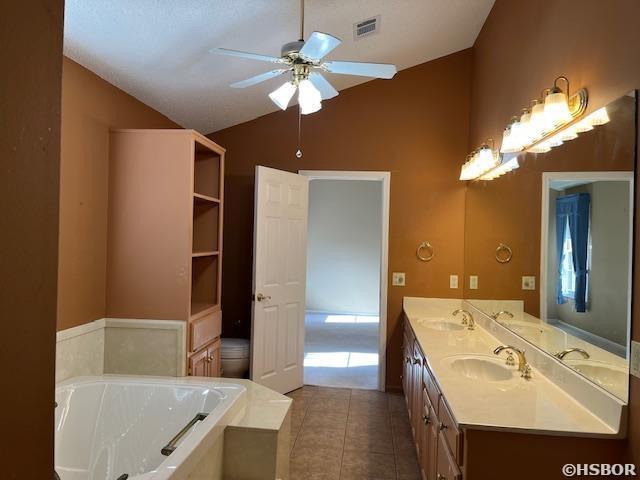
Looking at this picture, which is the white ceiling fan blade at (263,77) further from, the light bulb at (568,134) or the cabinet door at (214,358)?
the cabinet door at (214,358)

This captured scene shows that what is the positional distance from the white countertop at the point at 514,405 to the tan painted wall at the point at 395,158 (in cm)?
168

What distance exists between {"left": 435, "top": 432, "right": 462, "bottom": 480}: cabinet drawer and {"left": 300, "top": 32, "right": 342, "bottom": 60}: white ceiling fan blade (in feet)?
5.82

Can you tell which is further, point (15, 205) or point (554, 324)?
point (554, 324)

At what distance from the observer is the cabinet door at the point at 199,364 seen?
2.94 metres

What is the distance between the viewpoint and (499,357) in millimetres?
2346

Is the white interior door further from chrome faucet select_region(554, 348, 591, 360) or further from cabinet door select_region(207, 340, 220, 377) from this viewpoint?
chrome faucet select_region(554, 348, 591, 360)

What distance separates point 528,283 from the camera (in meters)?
2.49

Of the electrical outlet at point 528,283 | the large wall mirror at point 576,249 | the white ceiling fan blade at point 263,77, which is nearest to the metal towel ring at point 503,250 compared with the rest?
the large wall mirror at point 576,249

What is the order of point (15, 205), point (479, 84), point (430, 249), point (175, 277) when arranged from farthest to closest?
point (430, 249) → point (479, 84) → point (175, 277) → point (15, 205)

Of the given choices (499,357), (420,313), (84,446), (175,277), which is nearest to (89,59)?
(175,277)

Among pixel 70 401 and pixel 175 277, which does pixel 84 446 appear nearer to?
pixel 70 401

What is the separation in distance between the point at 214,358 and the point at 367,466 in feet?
4.61

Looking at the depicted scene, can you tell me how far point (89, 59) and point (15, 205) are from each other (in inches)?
95.9

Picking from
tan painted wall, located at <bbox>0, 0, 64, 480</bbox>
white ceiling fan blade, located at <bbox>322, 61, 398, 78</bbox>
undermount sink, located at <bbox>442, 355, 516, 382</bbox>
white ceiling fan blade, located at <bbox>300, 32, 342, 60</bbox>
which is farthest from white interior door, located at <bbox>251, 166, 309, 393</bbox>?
tan painted wall, located at <bbox>0, 0, 64, 480</bbox>
